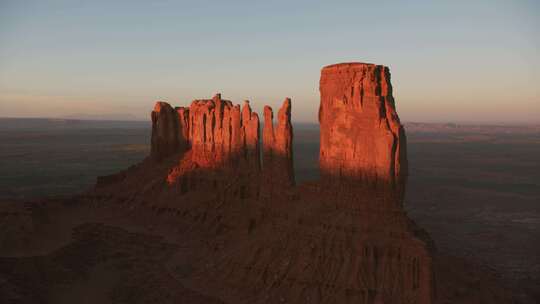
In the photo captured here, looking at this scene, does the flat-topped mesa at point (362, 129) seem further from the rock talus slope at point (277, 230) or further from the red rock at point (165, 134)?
the red rock at point (165, 134)

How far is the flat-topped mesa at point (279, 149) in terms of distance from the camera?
126ft

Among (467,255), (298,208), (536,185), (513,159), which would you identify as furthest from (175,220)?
(513,159)

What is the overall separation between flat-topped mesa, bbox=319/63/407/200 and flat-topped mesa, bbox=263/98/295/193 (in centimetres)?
517

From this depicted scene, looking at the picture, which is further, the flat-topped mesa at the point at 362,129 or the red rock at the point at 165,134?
the red rock at the point at 165,134

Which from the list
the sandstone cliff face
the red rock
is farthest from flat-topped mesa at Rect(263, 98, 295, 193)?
the red rock

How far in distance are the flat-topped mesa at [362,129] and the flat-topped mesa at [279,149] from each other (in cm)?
517

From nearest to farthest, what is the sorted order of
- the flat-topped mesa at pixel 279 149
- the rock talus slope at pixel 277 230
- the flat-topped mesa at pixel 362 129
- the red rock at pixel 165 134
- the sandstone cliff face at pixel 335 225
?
the sandstone cliff face at pixel 335 225 < the rock talus slope at pixel 277 230 < the flat-topped mesa at pixel 362 129 < the flat-topped mesa at pixel 279 149 < the red rock at pixel 165 134

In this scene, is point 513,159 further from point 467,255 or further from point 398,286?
point 398,286

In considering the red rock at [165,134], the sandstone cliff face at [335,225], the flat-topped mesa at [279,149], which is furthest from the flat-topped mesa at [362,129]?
the red rock at [165,134]

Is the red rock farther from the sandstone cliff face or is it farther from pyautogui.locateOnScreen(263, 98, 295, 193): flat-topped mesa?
pyautogui.locateOnScreen(263, 98, 295, 193): flat-topped mesa

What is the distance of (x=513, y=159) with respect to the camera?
524 feet

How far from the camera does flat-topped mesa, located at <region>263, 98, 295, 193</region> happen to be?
38.3 m

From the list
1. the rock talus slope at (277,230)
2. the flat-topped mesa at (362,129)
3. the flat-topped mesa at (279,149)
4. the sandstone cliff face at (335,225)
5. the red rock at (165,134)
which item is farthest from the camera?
the red rock at (165,134)

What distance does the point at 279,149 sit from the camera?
129 ft
